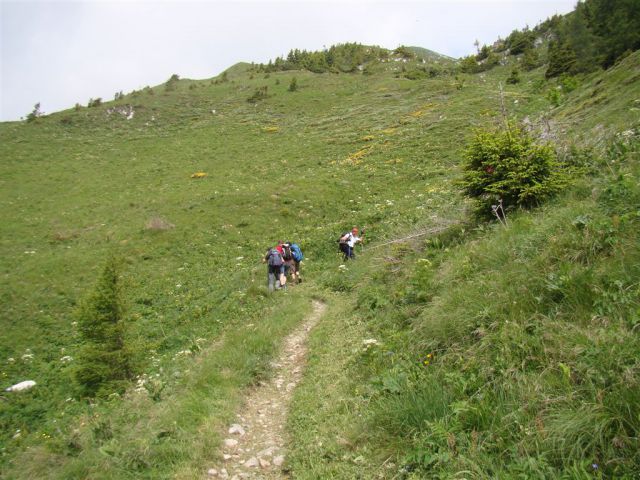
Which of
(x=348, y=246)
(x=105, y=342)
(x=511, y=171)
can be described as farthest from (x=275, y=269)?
(x=511, y=171)

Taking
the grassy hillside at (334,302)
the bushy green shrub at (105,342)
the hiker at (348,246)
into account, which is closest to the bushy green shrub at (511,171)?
the grassy hillside at (334,302)

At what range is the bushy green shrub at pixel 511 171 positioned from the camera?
8.66m

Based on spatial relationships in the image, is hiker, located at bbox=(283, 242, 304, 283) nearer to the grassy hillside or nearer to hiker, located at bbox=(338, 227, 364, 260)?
the grassy hillside

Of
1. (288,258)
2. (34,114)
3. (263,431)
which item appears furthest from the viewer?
(34,114)

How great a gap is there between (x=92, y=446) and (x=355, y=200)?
19913 millimetres

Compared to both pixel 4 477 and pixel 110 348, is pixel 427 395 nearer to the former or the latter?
pixel 4 477

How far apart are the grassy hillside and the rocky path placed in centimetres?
27

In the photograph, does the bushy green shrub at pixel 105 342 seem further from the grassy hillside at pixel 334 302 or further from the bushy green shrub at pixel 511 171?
the bushy green shrub at pixel 511 171

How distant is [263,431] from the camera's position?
19.3 ft

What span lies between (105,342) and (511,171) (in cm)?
1080

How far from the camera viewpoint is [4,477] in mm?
5641

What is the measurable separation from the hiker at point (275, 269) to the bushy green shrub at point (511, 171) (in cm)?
697

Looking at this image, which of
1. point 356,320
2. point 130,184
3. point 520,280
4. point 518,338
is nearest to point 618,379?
point 518,338

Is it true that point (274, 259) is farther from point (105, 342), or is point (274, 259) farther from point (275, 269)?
point (105, 342)
